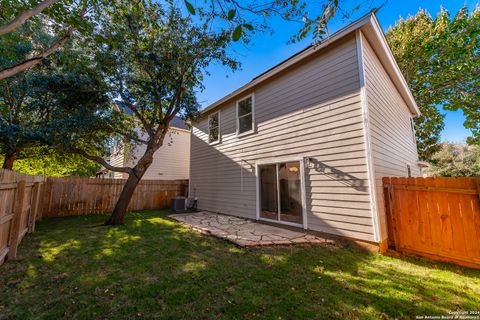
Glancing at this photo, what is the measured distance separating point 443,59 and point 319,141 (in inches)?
450

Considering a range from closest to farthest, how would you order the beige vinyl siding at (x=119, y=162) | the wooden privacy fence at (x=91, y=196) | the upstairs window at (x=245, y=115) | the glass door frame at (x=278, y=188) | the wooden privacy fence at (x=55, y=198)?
the wooden privacy fence at (x=55, y=198), the glass door frame at (x=278, y=188), the upstairs window at (x=245, y=115), the wooden privacy fence at (x=91, y=196), the beige vinyl siding at (x=119, y=162)

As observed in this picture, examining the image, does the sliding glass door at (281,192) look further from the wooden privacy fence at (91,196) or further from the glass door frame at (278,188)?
the wooden privacy fence at (91,196)

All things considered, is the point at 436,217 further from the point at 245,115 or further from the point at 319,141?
the point at 245,115

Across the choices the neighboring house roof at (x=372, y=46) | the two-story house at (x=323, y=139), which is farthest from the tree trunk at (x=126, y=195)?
the neighboring house roof at (x=372, y=46)

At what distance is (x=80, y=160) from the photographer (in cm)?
1074

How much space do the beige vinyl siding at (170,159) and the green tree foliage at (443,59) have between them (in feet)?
48.5

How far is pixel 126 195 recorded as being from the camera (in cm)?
682

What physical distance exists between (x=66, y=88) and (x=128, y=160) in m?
6.84

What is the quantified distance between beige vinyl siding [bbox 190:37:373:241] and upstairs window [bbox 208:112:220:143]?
1.50 m

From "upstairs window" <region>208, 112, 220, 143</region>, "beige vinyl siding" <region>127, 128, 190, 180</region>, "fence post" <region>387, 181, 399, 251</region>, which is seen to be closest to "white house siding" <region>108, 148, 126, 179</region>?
"beige vinyl siding" <region>127, 128, 190, 180</region>

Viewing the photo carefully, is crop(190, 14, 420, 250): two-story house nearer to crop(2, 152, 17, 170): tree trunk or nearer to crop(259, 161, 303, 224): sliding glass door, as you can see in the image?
crop(259, 161, 303, 224): sliding glass door

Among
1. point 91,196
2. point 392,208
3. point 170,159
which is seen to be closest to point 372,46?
point 392,208

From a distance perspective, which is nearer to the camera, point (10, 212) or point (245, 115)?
point (10, 212)

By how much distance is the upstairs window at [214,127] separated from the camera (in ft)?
30.6
